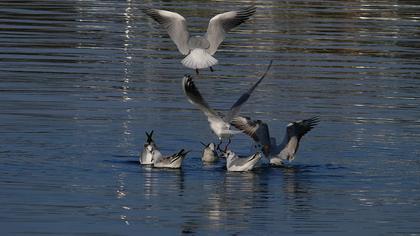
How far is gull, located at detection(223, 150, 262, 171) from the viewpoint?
15.8m

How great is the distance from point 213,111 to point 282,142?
3.42ft

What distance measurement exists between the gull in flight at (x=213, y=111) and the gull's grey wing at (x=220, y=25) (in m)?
2.07

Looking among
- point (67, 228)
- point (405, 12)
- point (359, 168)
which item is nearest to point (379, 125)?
point (359, 168)

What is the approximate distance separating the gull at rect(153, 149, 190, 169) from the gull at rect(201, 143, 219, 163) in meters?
0.47

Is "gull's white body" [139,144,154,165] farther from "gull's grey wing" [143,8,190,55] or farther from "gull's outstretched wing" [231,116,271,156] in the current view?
"gull's grey wing" [143,8,190,55]

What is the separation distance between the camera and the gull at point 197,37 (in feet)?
57.9

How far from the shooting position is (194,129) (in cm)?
1828

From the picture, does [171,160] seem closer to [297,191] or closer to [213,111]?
[213,111]

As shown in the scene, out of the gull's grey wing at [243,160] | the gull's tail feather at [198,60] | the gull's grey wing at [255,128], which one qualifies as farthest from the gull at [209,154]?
the gull's tail feather at [198,60]

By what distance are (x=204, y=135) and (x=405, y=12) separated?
71.0 feet

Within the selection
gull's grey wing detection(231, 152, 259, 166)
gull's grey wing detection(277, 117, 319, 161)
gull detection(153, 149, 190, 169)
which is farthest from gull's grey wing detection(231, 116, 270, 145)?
gull detection(153, 149, 190, 169)

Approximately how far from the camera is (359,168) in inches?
627

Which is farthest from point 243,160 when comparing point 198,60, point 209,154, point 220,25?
point 220,25

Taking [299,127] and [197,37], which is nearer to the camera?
[299,127]
